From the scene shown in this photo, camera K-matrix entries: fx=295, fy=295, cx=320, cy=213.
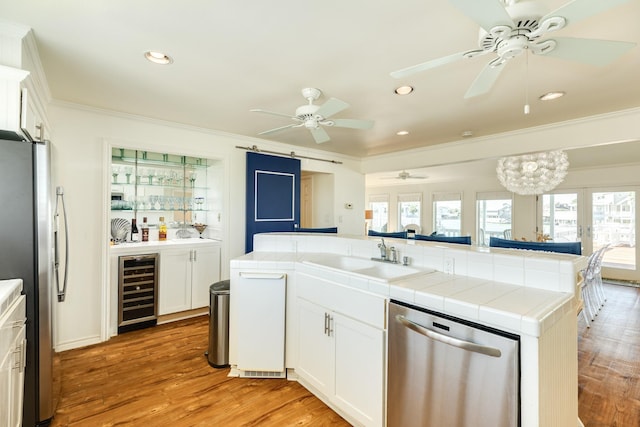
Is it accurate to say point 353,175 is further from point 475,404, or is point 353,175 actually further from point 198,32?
point 475,404

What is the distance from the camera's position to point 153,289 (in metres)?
3.55

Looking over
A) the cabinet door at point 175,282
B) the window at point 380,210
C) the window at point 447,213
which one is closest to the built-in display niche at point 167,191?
the cabinet door at point 175,282

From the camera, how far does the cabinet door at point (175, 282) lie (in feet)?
11.8

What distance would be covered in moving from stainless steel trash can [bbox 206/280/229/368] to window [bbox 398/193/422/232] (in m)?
7.75

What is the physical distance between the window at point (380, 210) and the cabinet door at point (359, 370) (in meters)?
8.49

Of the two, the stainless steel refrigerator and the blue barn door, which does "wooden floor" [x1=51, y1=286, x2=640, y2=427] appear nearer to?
the stainless steel refrigerator

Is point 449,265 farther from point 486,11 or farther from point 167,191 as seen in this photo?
point 167,191

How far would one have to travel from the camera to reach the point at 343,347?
196cm

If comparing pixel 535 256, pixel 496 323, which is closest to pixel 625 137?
pixel 535 256

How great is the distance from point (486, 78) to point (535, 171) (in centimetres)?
326

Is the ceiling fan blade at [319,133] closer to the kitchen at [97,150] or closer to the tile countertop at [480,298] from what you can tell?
the tile countertop at [480,298]

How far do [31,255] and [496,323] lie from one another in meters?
2.51

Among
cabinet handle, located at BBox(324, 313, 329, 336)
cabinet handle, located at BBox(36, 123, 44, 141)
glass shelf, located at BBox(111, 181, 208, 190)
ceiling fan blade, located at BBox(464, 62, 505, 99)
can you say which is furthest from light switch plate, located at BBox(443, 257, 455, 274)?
glass shelf, located at BBox(111, 181, 208, 190)

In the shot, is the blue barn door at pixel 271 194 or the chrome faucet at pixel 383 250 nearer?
the chrome faucet at pixel 383 250
